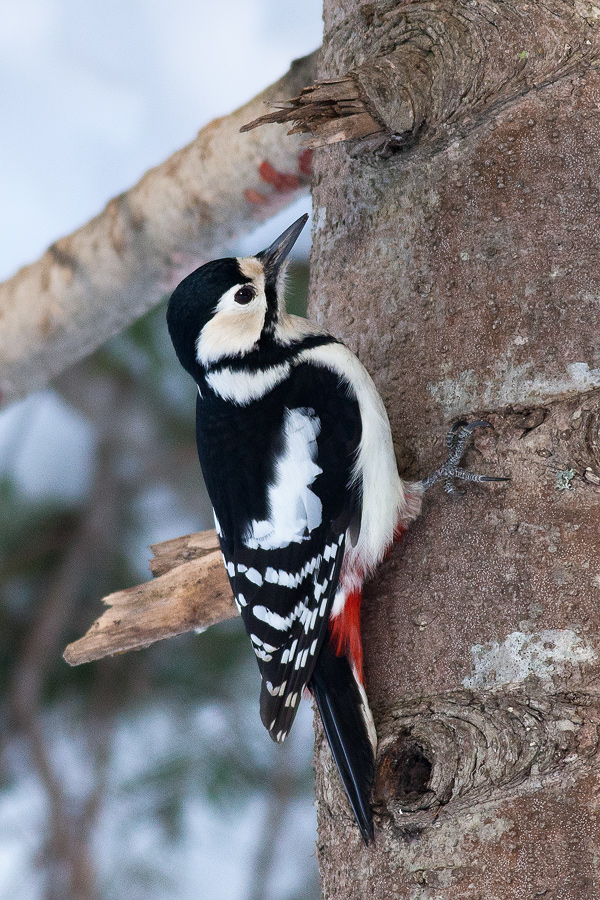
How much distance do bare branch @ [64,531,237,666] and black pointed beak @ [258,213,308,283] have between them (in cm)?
47

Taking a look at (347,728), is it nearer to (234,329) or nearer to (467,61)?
(234,329)

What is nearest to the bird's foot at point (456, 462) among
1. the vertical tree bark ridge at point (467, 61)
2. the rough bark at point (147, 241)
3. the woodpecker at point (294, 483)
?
the woodpecker at point (294, 483)

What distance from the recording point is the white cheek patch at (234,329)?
4.82ft

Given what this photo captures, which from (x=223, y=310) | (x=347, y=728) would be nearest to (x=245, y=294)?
(x=223, y=310)

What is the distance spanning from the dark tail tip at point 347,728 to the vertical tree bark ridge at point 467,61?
0.69 m

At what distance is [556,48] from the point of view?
117cm

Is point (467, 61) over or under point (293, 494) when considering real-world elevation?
over

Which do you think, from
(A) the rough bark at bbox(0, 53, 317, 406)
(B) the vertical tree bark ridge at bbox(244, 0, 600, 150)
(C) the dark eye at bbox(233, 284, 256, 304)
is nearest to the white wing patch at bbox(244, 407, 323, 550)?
(C) the dark eye at bbox(233, 284, 256, 304)

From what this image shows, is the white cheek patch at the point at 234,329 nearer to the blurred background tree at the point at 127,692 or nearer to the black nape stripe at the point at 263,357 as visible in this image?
the black nape stripe at the point at 263,357

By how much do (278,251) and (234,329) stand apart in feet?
0.59

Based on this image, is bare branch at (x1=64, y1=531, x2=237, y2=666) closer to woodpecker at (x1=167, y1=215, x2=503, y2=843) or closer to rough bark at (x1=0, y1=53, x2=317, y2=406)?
woodpecker at (x1=167, y1=215, x2=503, y2=843)

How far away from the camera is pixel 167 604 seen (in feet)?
4.82

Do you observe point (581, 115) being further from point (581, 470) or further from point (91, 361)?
point (91, 361)

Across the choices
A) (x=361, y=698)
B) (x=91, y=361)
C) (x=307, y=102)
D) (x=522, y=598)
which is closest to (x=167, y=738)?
(x=91, y=361)
